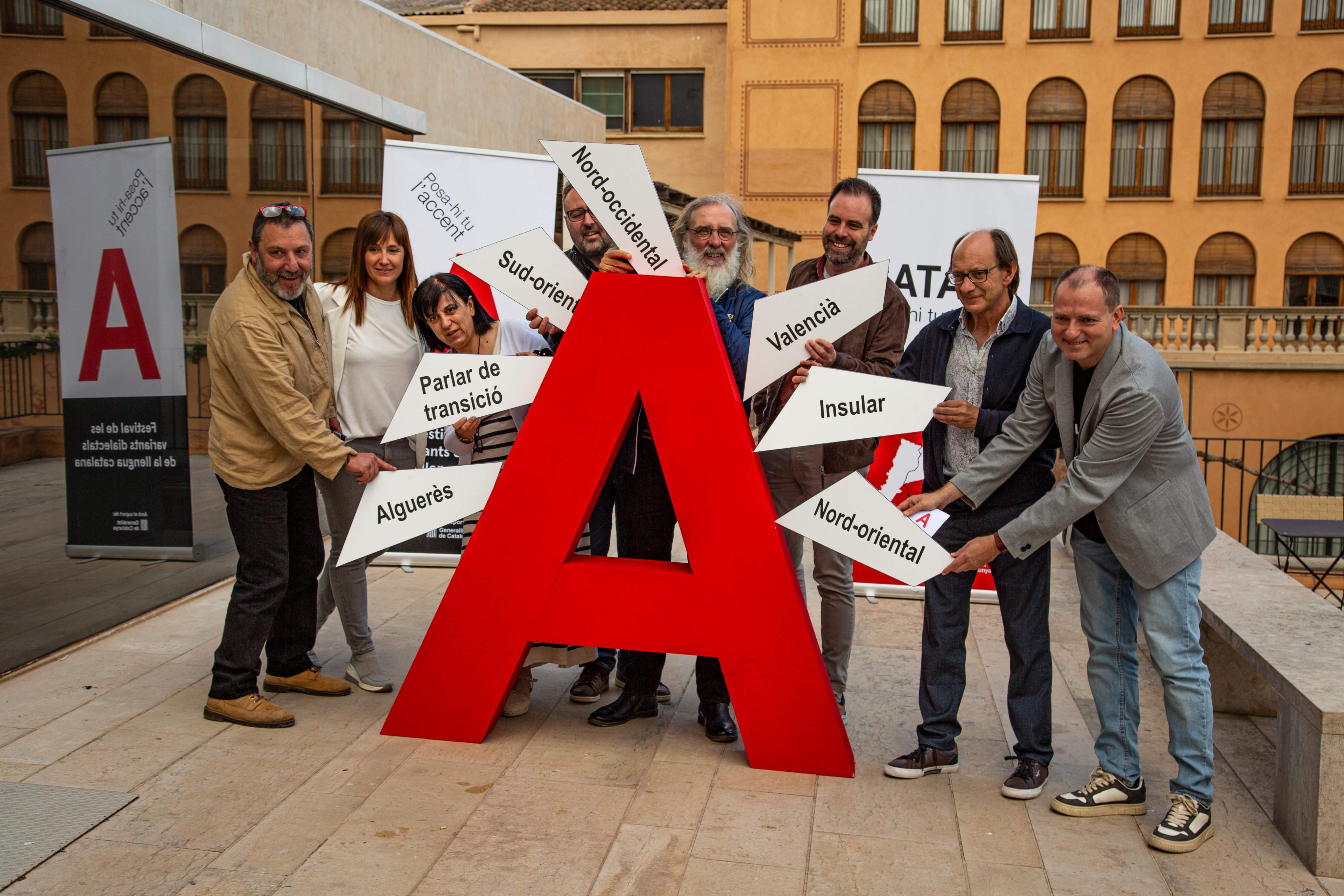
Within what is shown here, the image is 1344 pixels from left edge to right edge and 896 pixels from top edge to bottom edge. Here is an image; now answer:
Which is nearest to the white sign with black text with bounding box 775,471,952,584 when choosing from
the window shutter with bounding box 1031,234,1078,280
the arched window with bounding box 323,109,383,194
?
the arched window with bounding box 323,109,383,194

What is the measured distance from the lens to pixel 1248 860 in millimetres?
2879

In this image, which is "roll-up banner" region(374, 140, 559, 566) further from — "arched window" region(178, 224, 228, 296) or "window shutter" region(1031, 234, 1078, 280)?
"window shutter" region(1031, 234, 1078, 280)

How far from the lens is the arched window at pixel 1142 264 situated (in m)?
25.2

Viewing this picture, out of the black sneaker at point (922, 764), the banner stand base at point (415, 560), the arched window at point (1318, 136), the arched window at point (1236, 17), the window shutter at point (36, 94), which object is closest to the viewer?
the black sneaker at point (922, 764)

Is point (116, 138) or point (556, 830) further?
point (116, 138)

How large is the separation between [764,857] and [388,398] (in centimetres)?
226

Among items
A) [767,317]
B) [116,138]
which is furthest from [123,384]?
[767,317]

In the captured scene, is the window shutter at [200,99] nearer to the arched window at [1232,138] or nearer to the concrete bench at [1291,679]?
the concrete bench at [1291,679]

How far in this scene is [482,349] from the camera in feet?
12.7

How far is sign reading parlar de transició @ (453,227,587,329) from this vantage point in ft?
11.1

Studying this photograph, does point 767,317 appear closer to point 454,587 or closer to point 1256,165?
point 454,587

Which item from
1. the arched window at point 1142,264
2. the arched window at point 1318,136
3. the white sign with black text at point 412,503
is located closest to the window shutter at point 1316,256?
the arched window at point 1318,136

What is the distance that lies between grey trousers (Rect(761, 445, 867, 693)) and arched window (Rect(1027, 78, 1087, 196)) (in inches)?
925

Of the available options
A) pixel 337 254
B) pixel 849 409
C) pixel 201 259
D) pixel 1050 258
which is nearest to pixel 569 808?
pixel 849 409
